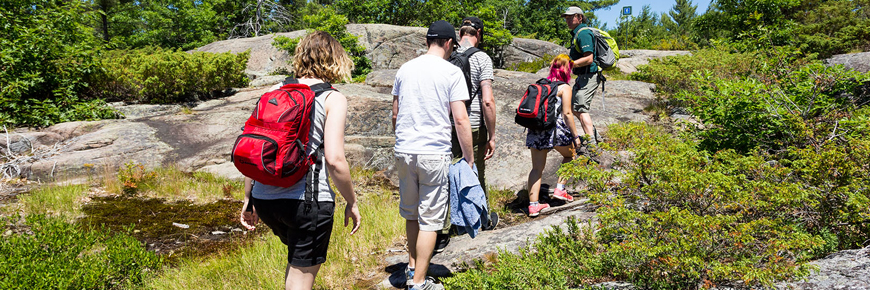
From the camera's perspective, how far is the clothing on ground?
10.3 ft

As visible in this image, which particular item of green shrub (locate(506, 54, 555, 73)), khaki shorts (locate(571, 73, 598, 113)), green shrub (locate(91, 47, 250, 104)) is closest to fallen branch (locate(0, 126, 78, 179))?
green shrub (locate(91, 47, 250, 104))

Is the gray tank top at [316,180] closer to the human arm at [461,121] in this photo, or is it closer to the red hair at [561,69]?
the human arm at [461,121]

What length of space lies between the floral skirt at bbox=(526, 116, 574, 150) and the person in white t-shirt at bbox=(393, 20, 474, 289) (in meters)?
1.61

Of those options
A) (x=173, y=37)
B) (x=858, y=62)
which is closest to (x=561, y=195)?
(x=858, y=62)

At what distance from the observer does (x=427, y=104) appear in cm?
295

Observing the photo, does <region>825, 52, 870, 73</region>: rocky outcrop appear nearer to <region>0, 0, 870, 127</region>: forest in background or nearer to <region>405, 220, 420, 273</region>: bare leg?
<region>0, 0, 870, 127</region>: forest in background

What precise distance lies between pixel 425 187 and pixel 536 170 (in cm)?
195

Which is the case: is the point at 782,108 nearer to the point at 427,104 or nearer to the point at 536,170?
the point at 536,170

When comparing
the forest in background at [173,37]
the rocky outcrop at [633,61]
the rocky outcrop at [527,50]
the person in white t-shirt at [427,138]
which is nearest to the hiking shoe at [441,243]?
the person in white t-shirt at [427,138]

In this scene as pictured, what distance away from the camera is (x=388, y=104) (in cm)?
798

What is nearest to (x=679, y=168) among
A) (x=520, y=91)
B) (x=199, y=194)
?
(x=199, y=194)

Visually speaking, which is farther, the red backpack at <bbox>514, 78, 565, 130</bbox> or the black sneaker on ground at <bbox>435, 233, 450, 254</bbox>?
the red backpack at <bbox>514, 78, 565, 130</bbox>

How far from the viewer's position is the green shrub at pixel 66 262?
2.94 metres

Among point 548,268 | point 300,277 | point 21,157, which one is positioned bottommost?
point 21,157
